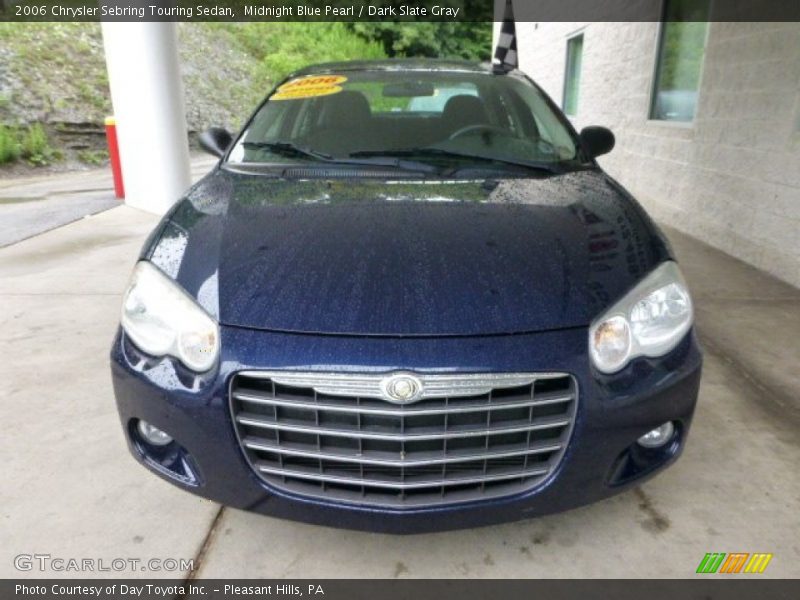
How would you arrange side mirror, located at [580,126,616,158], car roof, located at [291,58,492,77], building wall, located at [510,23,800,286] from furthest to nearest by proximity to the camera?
1. building wall, located at [510,23,800,286]
2. car roof, located at [291,58,492,77]
3. side mirror, located at [580,126,616,158]

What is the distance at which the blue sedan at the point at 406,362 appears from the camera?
1.57 meters

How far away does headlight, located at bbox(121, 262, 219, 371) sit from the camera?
1.65 meters

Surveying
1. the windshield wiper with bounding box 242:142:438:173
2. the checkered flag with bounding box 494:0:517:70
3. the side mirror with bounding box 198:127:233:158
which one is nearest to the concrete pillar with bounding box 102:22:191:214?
the side mirror with bounding box 198:127:233:158

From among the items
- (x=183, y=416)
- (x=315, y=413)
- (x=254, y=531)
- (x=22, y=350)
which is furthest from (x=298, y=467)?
(x=22, y=350)

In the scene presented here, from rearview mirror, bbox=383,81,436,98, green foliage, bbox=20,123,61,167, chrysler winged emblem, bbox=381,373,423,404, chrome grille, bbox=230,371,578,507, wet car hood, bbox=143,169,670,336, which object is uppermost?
rearview mirror, bbox=383,81,436,98

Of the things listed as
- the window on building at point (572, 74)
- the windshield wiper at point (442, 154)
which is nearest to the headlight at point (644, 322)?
the windshield wiper at point (442, 154)

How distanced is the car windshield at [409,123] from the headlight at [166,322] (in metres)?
0.92

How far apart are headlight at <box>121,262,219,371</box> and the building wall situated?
4.10 metres

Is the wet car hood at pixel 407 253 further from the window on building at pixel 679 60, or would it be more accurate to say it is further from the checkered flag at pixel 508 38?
the checkered flag at pixel 508 38

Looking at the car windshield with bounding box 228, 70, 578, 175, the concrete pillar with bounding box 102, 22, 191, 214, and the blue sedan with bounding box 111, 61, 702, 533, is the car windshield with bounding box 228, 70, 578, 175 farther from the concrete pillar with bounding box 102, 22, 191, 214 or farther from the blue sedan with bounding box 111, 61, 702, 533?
the concrete pillar with bounding box 102, 22, 191, 214

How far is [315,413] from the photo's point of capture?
1.59 m

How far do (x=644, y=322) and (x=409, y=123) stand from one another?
1.52 m

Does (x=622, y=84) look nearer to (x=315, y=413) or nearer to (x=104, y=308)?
(x=104, y=308)

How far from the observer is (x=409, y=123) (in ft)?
9.24
